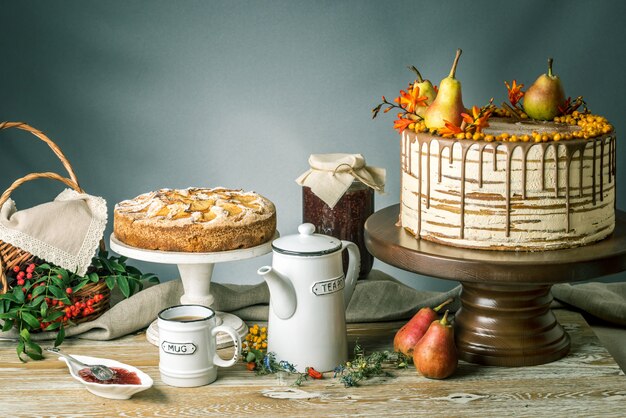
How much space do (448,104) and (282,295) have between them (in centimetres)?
55

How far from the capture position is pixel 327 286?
210 cm

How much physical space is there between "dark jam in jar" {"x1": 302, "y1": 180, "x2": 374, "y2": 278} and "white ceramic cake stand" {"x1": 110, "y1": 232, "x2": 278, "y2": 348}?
317 mm

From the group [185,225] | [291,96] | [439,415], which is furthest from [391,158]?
[439,415]

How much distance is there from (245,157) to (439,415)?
6.21ft

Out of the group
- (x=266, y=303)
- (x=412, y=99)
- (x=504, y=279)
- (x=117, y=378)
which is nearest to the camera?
(x=504, y=279)

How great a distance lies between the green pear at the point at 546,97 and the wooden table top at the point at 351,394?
572 millimetres

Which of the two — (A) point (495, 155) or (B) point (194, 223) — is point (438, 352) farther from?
(B) point (194, 223)

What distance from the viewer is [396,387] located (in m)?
2.08

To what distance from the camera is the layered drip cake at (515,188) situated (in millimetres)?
2021

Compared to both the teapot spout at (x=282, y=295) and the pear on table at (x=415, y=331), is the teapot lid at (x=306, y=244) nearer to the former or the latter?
the teapot spout at (x=282, y=295)

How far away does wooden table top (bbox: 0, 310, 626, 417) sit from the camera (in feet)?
6.48

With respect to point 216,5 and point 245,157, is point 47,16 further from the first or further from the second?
point 245,157

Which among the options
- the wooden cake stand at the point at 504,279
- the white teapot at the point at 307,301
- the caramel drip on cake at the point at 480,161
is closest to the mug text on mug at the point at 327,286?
the white teapot at the point at 307,301

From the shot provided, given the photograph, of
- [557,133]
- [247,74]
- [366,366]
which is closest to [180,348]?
[366,366]
